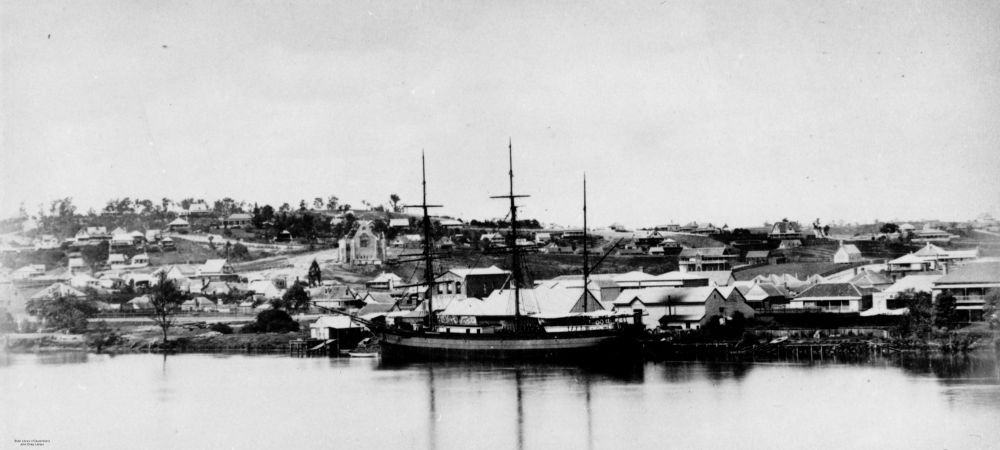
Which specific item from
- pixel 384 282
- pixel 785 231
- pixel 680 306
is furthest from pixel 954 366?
pixel 785 231

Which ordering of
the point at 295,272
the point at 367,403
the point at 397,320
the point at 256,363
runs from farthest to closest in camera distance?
the point at 295,272 → the point at 397,320 → the point at 256,363 → the point at 367,403

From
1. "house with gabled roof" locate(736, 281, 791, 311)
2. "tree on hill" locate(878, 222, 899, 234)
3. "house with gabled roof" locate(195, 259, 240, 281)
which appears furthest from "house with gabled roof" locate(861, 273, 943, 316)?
"house with gabled roof" locate(195, 259, 240, 281)

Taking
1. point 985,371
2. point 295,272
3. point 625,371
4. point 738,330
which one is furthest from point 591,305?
point 295,272

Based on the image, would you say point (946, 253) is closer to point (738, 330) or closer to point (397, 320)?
point (738, 330)

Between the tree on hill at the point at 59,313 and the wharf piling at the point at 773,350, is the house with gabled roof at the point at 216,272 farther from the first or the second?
the wharf piling at the point at 773,350

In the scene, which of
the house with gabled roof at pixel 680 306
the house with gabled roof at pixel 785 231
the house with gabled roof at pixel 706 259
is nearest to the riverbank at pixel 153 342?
the house with gabled roof at pixel 680 306

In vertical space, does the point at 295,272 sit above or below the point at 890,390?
above

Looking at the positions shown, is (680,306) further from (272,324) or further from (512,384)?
(272,324)
